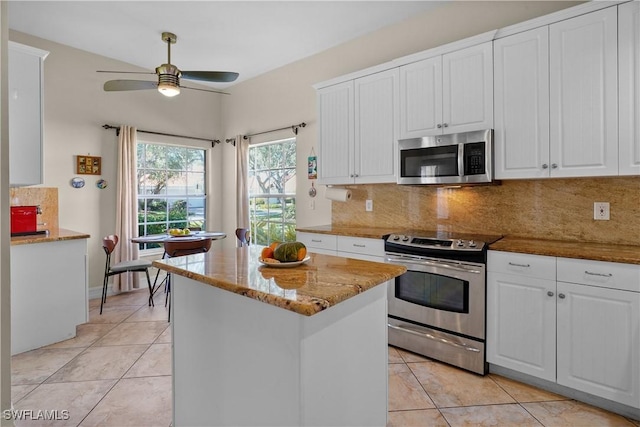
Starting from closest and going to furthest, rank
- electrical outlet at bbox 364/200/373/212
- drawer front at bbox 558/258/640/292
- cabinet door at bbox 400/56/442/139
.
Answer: drawer front at bbox 558/258/640/292 < cabinet door at bbox 400/56/442/139 < electrical outlet at bbox 364/200/373/212

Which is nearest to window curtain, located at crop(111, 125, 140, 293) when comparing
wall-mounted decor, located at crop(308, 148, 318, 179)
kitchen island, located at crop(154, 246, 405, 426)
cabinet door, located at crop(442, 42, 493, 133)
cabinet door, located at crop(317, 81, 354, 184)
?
wall-mounted decor, located at crop(308, 148, 318, 179)

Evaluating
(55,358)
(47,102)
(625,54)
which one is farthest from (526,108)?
(47,102)

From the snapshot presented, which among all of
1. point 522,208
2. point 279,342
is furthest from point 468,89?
point 279,342

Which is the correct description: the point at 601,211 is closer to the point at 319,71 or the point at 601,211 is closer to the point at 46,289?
the point at 319,71

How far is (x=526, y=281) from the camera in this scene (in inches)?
87.2

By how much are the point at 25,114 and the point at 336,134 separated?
8.77ft

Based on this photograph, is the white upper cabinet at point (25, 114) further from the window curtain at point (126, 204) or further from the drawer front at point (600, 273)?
the drawer front at point (600, 273)

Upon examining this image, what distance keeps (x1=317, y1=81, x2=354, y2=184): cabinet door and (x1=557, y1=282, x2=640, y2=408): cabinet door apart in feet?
6.96

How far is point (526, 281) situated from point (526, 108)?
1229 mm

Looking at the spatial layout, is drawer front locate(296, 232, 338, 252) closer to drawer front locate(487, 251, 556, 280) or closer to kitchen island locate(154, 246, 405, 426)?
drawer front locate(487, 251, 556, 280)

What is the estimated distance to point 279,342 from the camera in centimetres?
127

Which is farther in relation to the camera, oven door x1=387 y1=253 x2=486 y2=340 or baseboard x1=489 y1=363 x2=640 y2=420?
oven door x1=387 y1=253 x2=486 y2=340

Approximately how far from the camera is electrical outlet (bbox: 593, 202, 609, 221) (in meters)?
2.41

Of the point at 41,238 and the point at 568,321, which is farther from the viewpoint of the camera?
the point at 41,238
